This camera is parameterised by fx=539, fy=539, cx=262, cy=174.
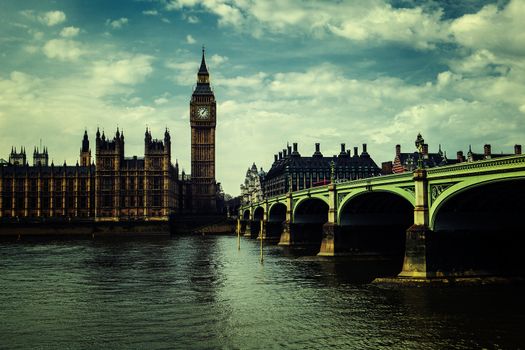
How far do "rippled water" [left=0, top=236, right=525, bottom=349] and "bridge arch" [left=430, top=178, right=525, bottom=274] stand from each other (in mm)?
3050

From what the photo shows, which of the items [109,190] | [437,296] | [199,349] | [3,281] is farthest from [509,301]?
[109,190]

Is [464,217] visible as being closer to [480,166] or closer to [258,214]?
[480,166]

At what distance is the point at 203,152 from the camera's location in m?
164

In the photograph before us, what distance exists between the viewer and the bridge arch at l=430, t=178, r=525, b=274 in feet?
124

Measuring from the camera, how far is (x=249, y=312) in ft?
99.2

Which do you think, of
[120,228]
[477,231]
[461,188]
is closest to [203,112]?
[120,228]

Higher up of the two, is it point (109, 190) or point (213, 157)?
point (213, 157)

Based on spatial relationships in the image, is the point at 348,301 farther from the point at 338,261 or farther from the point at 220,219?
the point at 220,219

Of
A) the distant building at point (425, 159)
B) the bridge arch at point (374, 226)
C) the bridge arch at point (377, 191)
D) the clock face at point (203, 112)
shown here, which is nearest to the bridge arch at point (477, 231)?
the bridge arch at point (377, 191)

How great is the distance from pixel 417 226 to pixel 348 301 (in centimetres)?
927

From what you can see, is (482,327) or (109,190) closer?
(482,327)

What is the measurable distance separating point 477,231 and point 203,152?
13022 centimetres

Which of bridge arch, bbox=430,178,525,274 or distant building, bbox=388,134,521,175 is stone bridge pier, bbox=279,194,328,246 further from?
bridge arch, bbox=430,178,525,274

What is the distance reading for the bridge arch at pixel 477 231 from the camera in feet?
124
